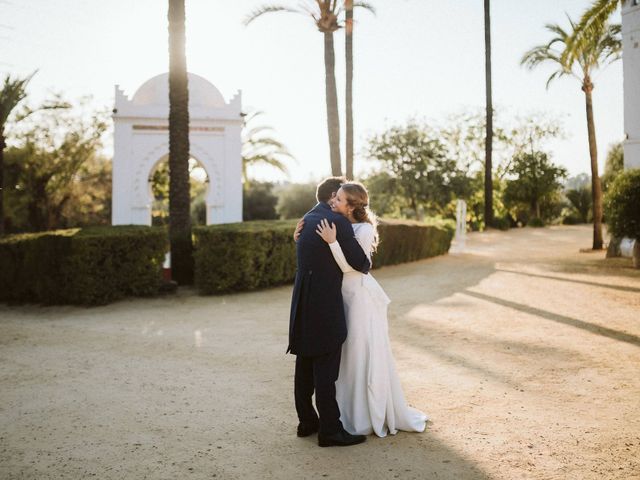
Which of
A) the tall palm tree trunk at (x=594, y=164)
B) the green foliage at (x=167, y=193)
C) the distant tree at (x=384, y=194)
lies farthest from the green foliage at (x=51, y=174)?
the tall palm tree trunk at (x=594, y=164)

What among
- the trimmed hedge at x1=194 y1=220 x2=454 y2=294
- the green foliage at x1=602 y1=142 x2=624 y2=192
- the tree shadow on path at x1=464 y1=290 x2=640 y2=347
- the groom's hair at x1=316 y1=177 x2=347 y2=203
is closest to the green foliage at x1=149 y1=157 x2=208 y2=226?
the trimmed hedge at x1=194 y1=220 x2=454 y2=294

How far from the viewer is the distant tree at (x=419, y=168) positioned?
3033 cm

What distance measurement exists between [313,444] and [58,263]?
8470mm

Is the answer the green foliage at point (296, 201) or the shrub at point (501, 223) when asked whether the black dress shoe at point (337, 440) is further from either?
the green foliage at point (296, 201)

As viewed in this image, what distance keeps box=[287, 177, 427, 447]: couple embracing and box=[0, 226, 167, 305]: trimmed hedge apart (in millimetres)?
7731

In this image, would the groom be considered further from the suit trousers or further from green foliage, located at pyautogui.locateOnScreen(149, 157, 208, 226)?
green foliage, located at pyautogui.locateOnScreen(149, 157, 208, 226)

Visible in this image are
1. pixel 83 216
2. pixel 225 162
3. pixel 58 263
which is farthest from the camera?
pixel 83 216

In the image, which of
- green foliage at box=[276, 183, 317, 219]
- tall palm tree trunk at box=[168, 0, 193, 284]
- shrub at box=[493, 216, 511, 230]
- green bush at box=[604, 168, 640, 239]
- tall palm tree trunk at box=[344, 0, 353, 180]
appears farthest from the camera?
green foliage at box=[276, 183, 317, 219]

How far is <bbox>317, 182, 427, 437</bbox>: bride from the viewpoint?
14.3ft

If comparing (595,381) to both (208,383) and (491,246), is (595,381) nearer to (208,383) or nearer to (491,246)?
(208,383)

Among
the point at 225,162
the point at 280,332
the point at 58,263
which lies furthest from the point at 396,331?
the point at 225,162

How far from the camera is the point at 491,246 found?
2408 cm

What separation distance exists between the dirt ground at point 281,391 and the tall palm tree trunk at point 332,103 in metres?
6.33

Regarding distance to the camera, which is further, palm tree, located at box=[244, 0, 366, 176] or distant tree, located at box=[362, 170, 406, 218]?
distant tree, located at box=[362, 170, 406, 218]
